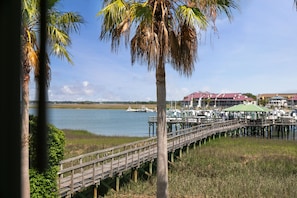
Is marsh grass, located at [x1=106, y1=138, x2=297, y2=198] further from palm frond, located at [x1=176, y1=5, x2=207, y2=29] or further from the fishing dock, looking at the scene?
palm frond, located at [x1=176, y1=5, x2=207, y2=29]

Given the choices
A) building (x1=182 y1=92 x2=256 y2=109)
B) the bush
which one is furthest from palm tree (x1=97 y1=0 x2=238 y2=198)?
building (x1=182 y1=92 x2=256 y2=109)

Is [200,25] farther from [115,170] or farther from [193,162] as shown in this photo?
[193,162]

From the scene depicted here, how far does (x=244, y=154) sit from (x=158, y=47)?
18.5 m

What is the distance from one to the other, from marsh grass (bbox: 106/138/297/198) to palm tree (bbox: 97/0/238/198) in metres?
6.69

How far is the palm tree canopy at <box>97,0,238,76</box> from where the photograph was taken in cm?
716

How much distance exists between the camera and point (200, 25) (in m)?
7.25

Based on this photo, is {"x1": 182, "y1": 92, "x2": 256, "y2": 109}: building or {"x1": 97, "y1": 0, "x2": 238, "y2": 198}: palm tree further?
{"x1": 182, "y1": 92, "x2": 256, "y2": 109}: building

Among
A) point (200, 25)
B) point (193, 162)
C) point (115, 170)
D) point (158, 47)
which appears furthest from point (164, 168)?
point (193, 162)

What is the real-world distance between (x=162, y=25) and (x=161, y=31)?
6.0 inches

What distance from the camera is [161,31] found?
23.8ft

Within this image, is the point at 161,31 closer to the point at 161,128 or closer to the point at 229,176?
the point at 161,128

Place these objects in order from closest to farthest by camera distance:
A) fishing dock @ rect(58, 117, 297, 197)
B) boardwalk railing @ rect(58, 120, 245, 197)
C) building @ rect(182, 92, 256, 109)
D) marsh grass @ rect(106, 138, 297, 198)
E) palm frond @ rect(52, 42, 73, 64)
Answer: palm frond @ rect(52, 42, 73, 64), boardwalk railing @ rect(58, 120, 245, 197), fishing dock @ rect(58, 117, 297, 197), marsh grass @ rect(106, 138, 297, 198), building @ rect(182, 92, 256, 109)

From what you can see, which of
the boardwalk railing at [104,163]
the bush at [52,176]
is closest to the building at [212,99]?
the boardwalk railing at [104,163]

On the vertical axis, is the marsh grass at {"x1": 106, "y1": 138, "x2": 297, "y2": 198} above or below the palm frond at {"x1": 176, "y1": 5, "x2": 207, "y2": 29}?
below
